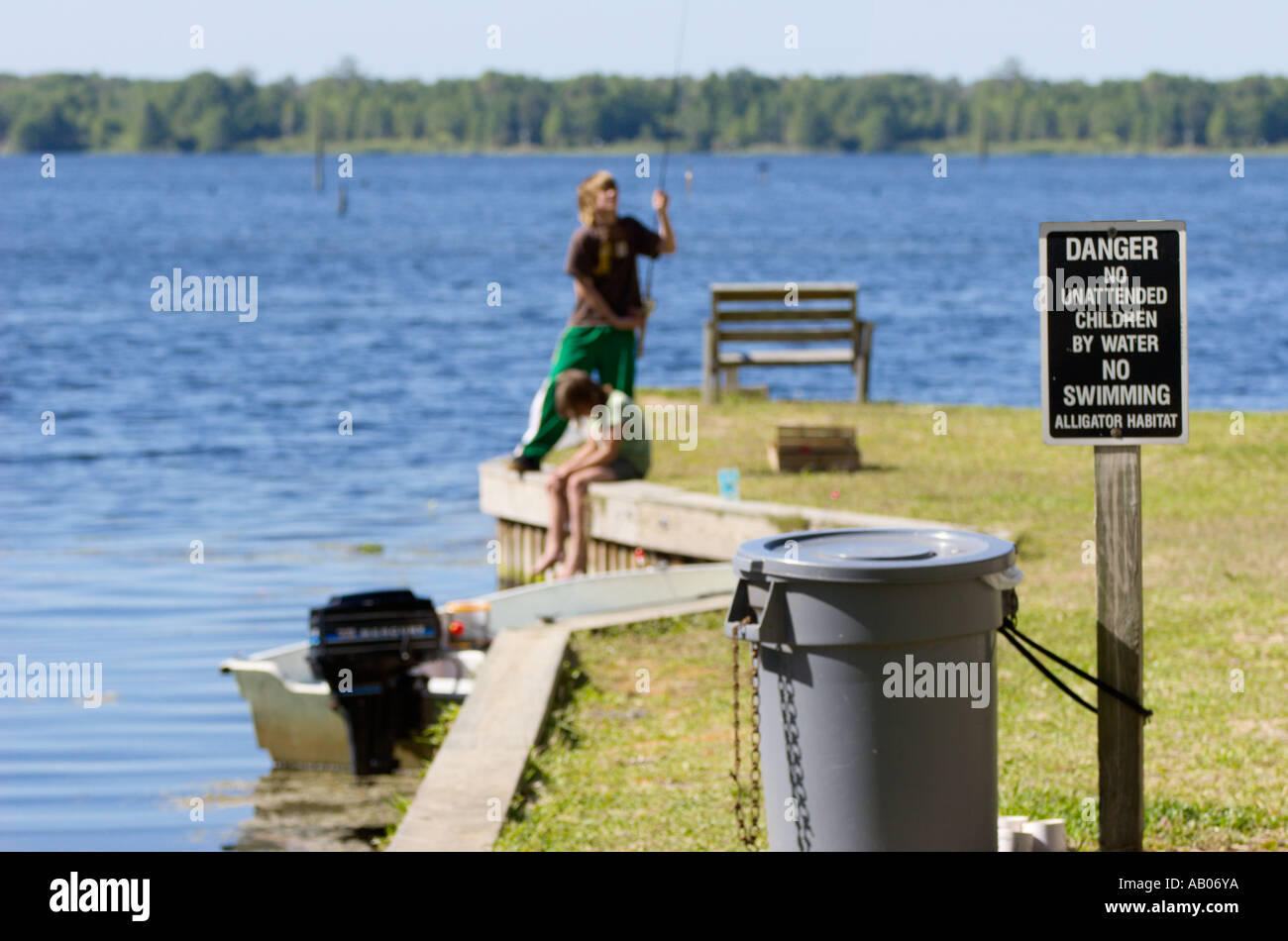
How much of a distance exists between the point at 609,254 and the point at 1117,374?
6.49m

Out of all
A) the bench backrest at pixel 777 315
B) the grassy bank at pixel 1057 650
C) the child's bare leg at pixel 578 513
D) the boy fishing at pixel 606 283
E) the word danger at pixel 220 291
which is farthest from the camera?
the word danger at pixel 220 291

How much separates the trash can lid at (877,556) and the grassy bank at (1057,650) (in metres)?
1.47

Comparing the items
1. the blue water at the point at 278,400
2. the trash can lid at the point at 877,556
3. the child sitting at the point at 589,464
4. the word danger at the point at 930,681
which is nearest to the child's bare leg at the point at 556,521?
the child sitting at the point at 589,464

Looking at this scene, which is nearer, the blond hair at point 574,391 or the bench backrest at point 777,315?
the blond hair at point 574,391

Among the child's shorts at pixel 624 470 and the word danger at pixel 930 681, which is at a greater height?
the word danger at pixel 930 681

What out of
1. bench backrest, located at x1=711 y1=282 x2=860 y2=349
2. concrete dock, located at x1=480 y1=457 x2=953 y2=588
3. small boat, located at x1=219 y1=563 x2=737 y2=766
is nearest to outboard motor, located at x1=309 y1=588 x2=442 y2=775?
small boat, located at x1=219 y1=563 x2=737 y2=766

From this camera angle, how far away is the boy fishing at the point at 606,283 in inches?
459

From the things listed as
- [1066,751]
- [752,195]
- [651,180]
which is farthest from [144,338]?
[651,180]

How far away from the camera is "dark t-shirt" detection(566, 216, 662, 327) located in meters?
11.7

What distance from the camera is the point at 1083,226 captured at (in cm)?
545

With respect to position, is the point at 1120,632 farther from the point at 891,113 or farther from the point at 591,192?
the point at 891,113

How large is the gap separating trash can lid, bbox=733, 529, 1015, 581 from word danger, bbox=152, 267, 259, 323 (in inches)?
1782

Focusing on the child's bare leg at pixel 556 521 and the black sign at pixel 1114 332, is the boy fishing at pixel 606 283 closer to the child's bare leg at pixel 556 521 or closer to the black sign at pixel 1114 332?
the child's bare leg at pixel 556 521

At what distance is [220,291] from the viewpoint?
64.2m
